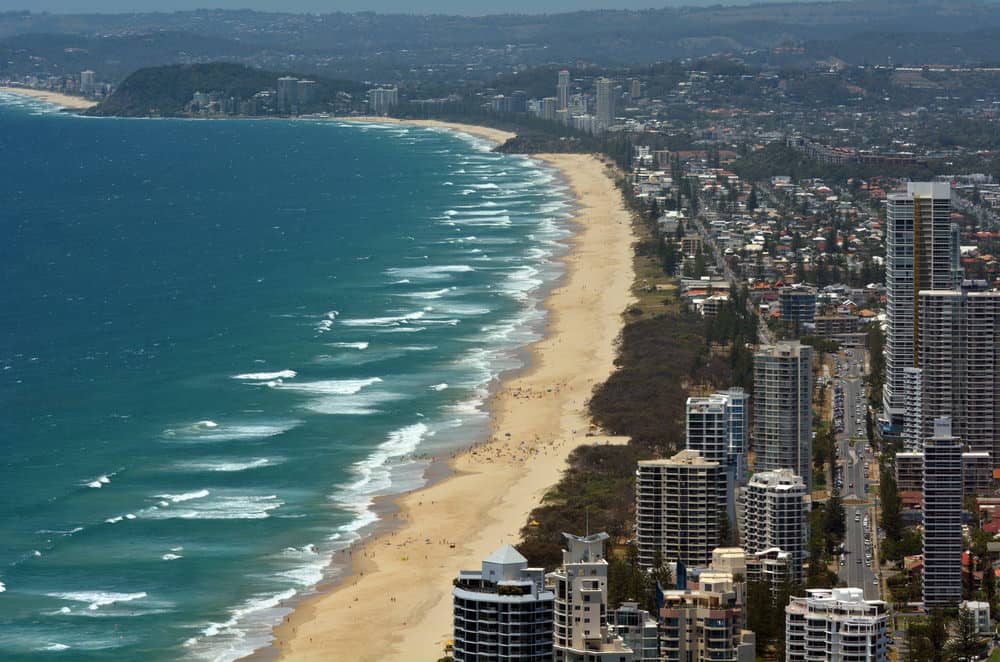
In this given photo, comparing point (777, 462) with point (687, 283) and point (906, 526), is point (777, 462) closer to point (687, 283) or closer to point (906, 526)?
point (906, 526)

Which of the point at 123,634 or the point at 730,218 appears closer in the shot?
the point at 123,634

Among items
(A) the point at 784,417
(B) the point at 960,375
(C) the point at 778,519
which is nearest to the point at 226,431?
(A) the point at 784,417

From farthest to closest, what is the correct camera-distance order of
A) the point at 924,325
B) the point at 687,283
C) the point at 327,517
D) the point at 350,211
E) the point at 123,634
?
1. the point at 350,211
2. the point at 687,283
3. the point at 924,325
4. the point at 327,517
5. the point at 123,634

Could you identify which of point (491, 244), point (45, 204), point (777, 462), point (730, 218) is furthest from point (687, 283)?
point (45, 204)

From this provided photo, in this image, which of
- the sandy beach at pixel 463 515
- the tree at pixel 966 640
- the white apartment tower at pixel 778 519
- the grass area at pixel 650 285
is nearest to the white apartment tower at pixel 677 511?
the white apartment tower at pixel 778 519

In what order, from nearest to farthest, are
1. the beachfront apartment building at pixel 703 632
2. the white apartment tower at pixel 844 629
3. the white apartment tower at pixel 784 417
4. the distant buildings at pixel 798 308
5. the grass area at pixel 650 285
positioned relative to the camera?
1. the white apartment tower at pixel 844 629
2. the beachfront apartment building at pixel 703 632
3. the white apartment tower at pixel 784 417
4. the distant buildings at pixel 798 308
5. the grass area at pixel 650 285

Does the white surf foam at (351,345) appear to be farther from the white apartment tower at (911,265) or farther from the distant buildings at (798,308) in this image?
the white apartment tower at (911,265)
